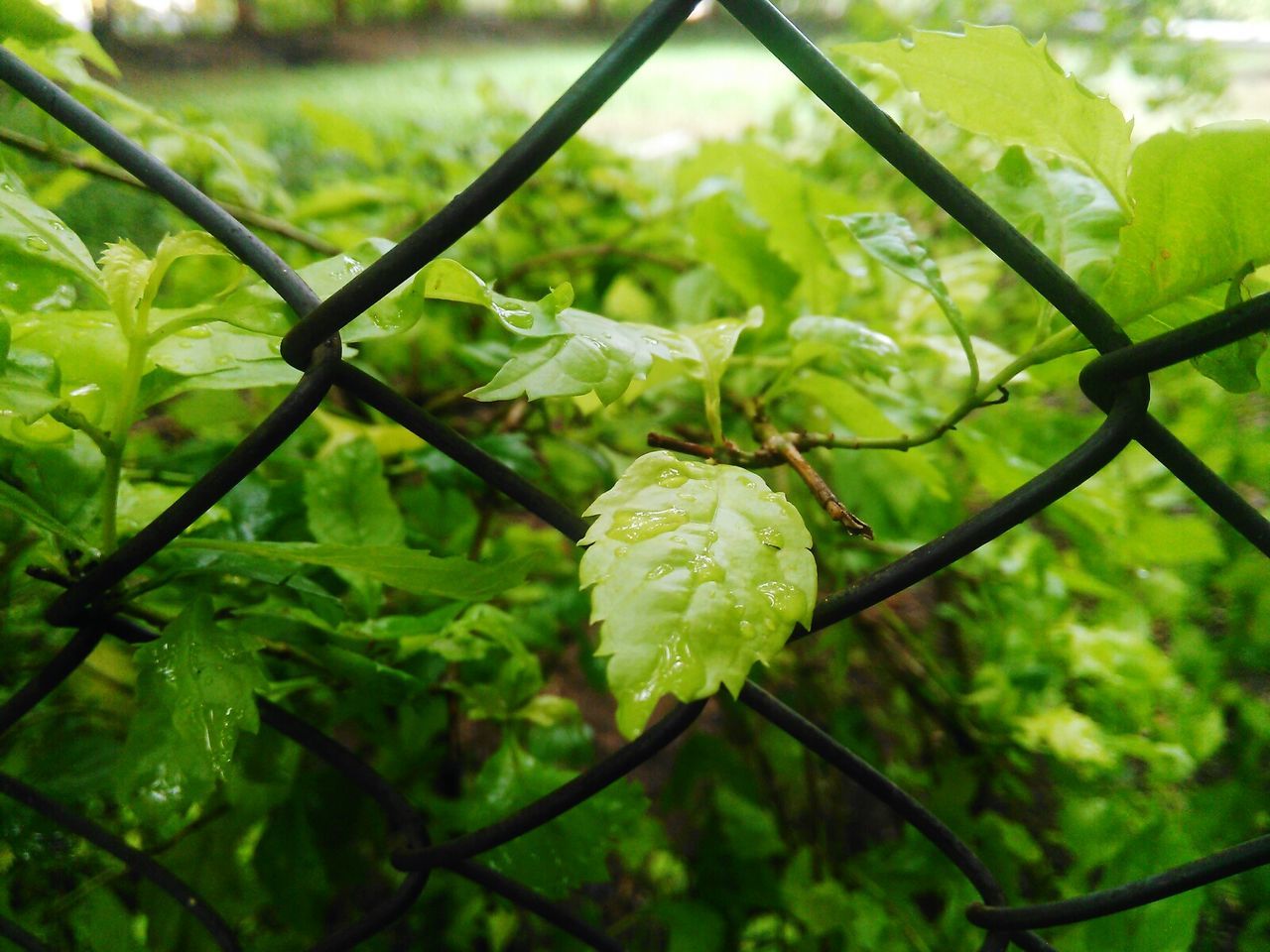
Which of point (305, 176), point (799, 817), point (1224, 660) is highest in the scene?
point (305, 176)

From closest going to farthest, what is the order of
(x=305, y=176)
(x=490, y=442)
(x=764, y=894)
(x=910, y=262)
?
1. (x=910, y=262)
2. (x=490, y=442)
3. (x=764, y=894)
4. (x=305, y=176)

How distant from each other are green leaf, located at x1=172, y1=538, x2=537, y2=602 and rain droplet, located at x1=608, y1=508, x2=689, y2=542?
0.06 m

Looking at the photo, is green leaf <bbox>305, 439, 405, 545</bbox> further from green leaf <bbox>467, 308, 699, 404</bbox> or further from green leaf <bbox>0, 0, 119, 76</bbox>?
green leaf <bbox>0, 0, 119, 76</bbox>

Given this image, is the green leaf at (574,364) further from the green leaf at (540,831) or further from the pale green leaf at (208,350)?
the green leaf at (540,831)

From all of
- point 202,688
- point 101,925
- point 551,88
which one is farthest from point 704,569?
point 551,88

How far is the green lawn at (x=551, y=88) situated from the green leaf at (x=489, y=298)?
85.7 inches

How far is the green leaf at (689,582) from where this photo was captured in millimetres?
226

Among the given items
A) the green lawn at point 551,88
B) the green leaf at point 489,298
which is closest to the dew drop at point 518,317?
the green leaf at point 489,298

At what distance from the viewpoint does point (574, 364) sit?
0.87 ft

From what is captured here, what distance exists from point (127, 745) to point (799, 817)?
847 mm

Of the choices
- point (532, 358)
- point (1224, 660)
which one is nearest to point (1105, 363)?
point (532, 358)

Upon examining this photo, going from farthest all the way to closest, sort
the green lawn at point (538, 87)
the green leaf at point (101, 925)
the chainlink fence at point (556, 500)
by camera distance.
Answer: the green lawn at point (538, 87), the green leaf at point (101, 925), the chainlink fence at point (556, 500)

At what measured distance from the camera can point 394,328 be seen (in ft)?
0.83

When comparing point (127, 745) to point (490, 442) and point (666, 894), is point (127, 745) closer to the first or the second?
point (490, 442)
